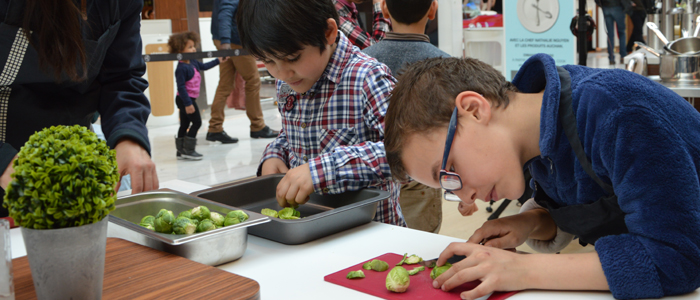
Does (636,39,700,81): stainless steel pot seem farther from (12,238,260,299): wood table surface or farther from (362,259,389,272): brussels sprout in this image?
(12,238,260,299): wood table surface

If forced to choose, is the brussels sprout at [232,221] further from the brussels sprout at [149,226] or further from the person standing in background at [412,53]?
the person standing in background at [412,53]

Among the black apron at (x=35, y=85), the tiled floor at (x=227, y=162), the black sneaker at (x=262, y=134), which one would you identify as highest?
the black apron at (x=35, y=85)

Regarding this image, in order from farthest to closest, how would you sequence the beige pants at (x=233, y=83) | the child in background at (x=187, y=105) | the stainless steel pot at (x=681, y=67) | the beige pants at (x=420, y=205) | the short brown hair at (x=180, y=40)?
the beige pants at (x=233, y=83) < the child in background at (x=187, y=105) < the short brown hair at (x=180, y=40) < the stainless steel pot at (x=681, y=67) < the beige pants at (x=420, y=205)

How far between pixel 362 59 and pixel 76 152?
101cm

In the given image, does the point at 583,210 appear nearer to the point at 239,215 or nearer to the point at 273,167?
the point at 239,215

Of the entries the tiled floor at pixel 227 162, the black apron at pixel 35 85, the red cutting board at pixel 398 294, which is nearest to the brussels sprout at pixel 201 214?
the red cutting board at pixel 398 294

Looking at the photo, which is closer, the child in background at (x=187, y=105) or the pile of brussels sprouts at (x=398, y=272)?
the pile of brussels sprouts at (x=398, y=272)

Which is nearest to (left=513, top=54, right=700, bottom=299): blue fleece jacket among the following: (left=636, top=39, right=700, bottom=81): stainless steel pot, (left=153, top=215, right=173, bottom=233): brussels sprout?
(left=153, top=215, right=173, bottom=233): brussels sprout

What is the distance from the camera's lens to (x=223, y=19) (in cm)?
424

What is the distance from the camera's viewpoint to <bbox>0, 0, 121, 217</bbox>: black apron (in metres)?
1.34

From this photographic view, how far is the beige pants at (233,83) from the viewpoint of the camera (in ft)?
18.2

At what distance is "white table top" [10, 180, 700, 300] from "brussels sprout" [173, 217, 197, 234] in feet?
0.29

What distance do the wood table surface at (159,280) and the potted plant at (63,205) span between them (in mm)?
141

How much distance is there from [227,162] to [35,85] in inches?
146
